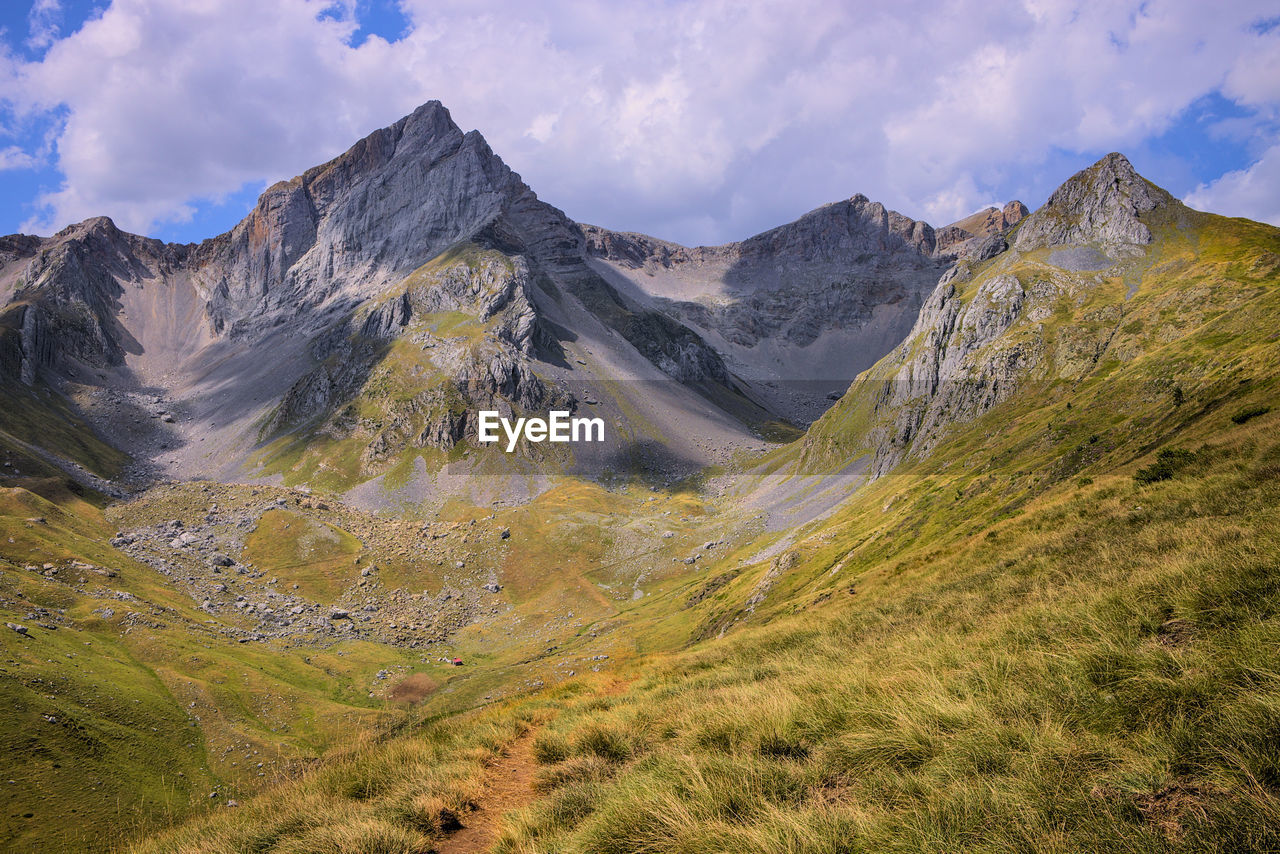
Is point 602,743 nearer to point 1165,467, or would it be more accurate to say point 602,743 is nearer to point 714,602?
point 1165,467

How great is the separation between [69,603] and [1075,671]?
236 feet

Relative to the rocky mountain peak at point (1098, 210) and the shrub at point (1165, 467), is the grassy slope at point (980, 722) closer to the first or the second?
the shrub at point (1165, 467)

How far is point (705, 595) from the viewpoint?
6291 centimetres

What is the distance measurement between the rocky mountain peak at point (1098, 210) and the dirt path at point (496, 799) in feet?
394

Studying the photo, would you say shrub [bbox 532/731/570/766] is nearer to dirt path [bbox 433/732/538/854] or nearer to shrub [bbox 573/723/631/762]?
dirt path [bbox 433/732/538/854]

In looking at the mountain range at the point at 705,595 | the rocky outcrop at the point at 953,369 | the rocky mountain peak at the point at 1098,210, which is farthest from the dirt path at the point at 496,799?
the rocky mountain peak at the point at 1098,210

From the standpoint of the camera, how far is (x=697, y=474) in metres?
147

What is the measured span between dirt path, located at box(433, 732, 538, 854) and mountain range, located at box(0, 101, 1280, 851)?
3.3 inches

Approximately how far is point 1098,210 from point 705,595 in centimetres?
10226

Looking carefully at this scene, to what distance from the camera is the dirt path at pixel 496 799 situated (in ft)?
25.8

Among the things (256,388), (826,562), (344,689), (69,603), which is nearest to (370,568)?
(344,689)

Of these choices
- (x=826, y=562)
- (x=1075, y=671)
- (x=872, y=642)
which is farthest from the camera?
(x=826, y=562)

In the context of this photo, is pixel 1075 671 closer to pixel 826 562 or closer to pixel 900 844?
pixel 900 844

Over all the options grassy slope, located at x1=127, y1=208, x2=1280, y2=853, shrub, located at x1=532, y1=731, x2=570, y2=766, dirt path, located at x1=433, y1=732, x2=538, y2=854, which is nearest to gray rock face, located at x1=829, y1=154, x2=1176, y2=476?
grassy slope, located at x1=127, y1=208, x2=1280, y2=853
